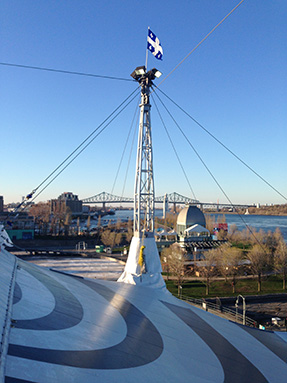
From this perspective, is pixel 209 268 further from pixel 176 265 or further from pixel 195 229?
pixel 195 229

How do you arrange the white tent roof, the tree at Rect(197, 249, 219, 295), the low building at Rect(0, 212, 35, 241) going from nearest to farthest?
the tree at Rect(197, 249, 219, 295) → the white tent roof → the low building at Rect(0, 212, 35, 241)

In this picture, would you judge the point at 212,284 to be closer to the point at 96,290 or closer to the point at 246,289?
the point at 246,289

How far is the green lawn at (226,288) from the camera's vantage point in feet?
61.2

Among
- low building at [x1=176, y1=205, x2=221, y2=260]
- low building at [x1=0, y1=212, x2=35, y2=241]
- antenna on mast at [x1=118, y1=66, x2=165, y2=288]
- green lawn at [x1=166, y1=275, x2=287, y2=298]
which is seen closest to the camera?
antenna on mast at [x1=118, y1=66, x2=165, y2=288]

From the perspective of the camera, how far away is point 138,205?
1032cm

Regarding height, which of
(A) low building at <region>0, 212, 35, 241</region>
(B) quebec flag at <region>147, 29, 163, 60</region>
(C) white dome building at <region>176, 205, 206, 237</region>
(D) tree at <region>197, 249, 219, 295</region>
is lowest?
(D) tree at <region>197, 249, 219, 295</region>

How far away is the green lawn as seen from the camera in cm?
1866

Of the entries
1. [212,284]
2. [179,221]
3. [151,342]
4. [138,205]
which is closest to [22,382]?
[151,342]

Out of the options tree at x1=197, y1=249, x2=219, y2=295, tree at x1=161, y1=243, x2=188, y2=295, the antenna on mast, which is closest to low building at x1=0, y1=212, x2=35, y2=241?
tree at x1=161, y1=243, x2=188, y2=295

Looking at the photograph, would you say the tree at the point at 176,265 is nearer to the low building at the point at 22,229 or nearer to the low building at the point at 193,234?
the low building at the point at 193,234

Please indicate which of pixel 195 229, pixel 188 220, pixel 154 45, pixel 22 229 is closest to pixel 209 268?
pixel 195 229

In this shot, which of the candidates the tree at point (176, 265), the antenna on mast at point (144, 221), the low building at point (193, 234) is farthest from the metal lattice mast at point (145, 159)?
the low building at point (193, 234)

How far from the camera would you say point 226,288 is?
20016 mm

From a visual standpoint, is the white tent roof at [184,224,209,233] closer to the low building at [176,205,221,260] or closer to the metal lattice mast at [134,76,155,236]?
the low building at [176,205,221,260]
